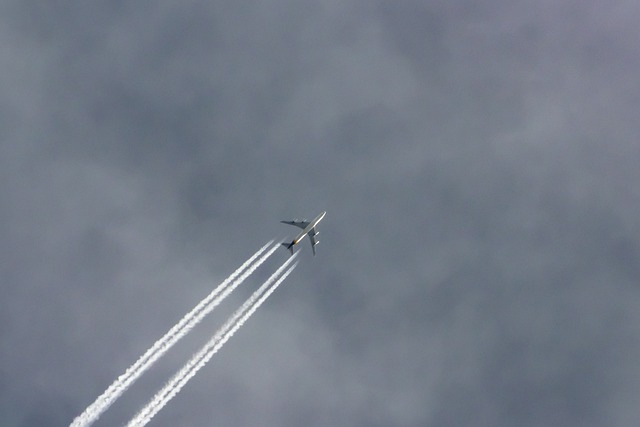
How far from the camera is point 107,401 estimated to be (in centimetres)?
19900

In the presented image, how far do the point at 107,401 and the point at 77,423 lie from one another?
11.1m

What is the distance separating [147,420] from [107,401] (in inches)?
274

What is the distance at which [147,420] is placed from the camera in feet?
655

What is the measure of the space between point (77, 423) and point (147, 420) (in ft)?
47.2

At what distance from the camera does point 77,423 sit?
188 meters
